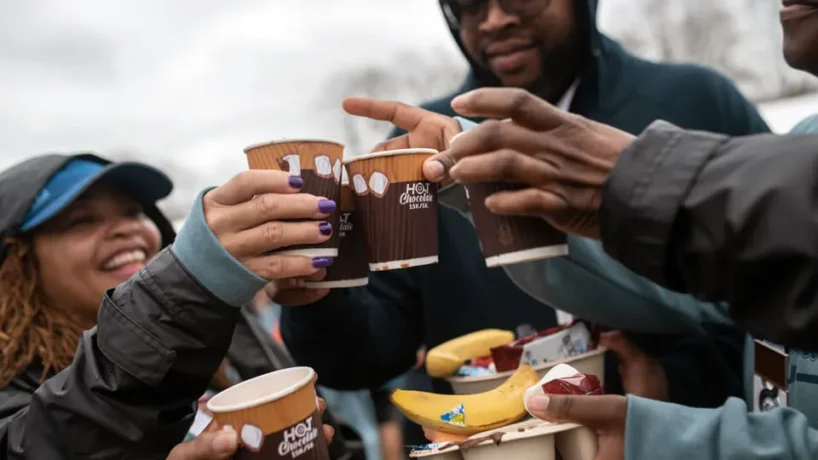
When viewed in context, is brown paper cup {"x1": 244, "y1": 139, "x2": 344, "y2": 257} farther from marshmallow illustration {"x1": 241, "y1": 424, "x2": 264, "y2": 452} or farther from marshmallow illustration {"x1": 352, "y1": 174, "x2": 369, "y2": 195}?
marshmallow illustration {"x1": 241, "y1": 424, "x2": 264, "y2": 452}

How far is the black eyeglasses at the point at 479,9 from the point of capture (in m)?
1.93

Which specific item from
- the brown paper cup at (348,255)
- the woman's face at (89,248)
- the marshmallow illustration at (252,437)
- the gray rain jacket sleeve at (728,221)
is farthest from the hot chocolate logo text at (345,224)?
the woman's face at (89,248)

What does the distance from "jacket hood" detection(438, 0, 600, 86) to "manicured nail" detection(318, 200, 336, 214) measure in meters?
1.22

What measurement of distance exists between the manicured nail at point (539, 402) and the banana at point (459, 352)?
0.44 meters

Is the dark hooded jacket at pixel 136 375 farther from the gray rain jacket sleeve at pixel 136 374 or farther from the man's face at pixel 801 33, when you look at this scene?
the man's face at pixel 801 33

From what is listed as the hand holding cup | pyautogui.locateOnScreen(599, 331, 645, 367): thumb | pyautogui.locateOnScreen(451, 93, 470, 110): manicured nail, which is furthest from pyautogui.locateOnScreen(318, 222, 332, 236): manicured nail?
pyautogui.locateOnScreen(599, 331, 645, 367): thumb

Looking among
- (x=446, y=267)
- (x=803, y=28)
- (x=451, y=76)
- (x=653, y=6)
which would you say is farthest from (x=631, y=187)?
(x=451, y=76)

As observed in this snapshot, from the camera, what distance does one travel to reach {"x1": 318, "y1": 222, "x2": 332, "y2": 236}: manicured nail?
43.6 inches

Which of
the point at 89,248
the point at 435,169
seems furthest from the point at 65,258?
the point at 435,169

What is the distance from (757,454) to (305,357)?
123cm

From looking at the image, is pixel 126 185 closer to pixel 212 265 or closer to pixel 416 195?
pixel 212 265

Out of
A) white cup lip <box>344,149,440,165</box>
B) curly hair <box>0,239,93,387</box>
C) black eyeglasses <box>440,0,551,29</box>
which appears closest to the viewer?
white cup lip <box>344,149,440,165</box>

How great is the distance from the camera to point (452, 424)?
1084 mm

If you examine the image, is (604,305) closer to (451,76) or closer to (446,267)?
(446,267)
